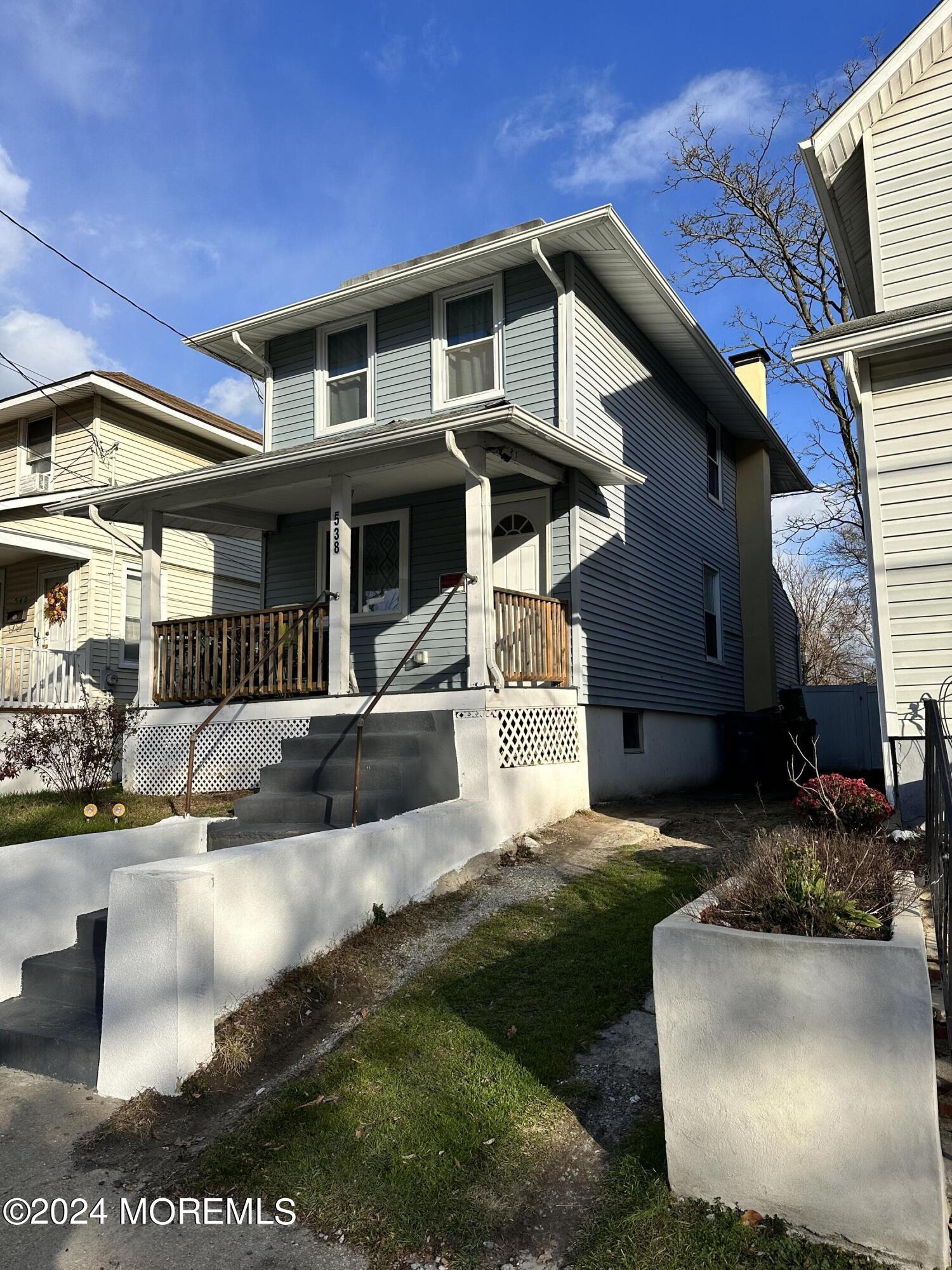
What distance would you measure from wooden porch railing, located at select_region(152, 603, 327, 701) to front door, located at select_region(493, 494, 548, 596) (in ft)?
8.19

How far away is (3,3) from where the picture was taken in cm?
1092

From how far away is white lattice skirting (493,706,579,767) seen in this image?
9094 millimetres

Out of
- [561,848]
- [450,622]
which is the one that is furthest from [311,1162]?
[450,622]

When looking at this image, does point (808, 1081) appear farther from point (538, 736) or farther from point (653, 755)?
point (653, 755)

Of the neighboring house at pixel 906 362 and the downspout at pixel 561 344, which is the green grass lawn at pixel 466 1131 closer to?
the neighboring house at pixel 906 362

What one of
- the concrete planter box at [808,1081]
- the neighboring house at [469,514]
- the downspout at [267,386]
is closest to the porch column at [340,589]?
the neighboring house at [469,514]

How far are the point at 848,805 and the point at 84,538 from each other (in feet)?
52.1

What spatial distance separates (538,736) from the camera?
9.86 m

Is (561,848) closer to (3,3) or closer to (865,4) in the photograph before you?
(3,3)

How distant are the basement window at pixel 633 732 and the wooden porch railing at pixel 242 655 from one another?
452cm

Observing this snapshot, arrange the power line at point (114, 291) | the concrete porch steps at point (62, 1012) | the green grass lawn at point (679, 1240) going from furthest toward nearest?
the power line at point (114, 291) → the concrete porch steps at point (62, 1012) → the green grass lawn at point (679, 1240)

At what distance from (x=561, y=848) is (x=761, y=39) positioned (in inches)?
493

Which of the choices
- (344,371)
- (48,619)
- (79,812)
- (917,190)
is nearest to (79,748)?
(79,812)

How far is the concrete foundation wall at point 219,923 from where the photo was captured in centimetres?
419
